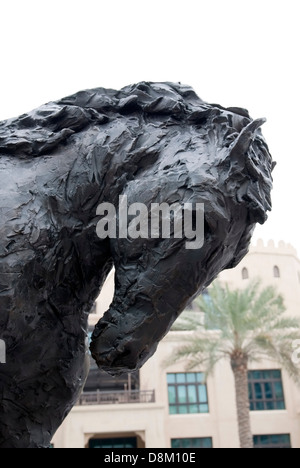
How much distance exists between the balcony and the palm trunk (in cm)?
440

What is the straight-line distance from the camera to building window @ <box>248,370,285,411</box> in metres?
20.6

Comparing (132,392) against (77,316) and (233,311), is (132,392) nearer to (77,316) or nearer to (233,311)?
(233,311)

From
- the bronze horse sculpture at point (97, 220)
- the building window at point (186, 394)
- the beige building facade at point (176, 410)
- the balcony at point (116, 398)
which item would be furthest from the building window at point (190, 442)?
the bronze horse sculpture at point (97, 220)

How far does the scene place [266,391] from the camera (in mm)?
20656

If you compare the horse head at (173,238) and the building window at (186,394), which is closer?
the horse head at (173,238)

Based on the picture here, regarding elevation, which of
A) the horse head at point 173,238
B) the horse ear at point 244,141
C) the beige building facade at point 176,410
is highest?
the beige building facade at point 176,410

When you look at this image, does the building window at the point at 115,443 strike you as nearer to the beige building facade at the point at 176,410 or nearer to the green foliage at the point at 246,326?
the beige building facade at the point at 176,410

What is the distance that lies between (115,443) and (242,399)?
262 inches

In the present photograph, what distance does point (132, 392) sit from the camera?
19.0 metres

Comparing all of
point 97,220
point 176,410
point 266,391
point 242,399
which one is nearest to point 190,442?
point 176,410

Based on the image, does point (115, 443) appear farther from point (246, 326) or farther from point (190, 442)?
point (246, 326)

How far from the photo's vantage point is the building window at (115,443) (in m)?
19.3

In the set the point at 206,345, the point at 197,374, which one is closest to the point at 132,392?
the point at 197,374

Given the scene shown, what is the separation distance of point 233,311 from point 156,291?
44.7ft
